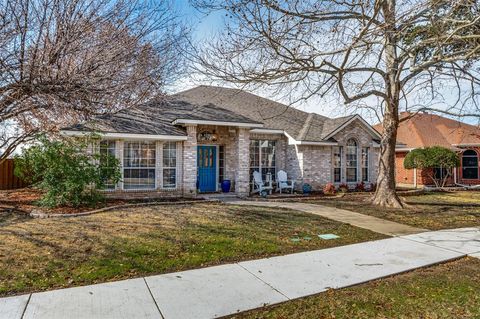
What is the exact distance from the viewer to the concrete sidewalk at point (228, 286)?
4.07 meters

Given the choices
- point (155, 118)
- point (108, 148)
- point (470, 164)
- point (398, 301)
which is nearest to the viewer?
point (398, 301)

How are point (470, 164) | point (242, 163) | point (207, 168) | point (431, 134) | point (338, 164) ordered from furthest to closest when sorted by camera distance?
point (431, 134) < point (470, 164) < point (338, 164) < point (207, 168) < point (242, 163)

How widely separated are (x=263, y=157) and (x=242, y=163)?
2.54 m

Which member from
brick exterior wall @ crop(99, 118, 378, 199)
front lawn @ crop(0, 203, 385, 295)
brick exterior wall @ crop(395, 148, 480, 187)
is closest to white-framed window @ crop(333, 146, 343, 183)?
brick exterior wall @ crop(99, 118, 378, 199)

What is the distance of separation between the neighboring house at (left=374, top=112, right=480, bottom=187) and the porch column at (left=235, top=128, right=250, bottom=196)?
1403 centimetres

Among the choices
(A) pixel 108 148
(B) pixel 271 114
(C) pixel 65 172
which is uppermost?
(B) pixel 271 114

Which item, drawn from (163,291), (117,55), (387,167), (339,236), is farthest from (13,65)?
(387,167)

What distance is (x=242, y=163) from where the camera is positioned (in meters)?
15.2

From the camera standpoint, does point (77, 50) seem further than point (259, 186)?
No

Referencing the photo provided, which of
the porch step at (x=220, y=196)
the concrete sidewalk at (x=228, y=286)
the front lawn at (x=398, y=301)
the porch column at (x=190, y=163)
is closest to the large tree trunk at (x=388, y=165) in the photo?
the porch step at (x=220, y=196)

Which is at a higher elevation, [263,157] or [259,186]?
[263,157]

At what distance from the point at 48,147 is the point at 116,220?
13.2 ft

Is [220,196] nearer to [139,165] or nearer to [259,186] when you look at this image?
[259,186]

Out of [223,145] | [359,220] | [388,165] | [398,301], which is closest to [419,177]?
[388,165]
